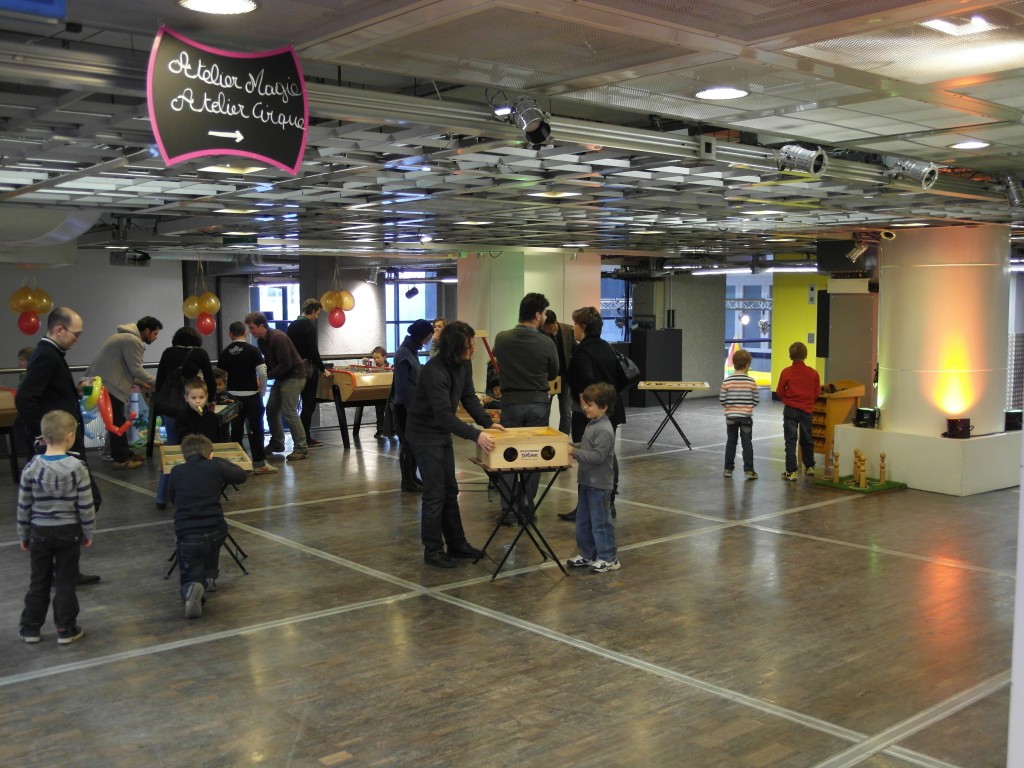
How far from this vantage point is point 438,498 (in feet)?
22.1

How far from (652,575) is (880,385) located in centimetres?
508

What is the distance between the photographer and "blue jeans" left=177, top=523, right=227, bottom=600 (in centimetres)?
579

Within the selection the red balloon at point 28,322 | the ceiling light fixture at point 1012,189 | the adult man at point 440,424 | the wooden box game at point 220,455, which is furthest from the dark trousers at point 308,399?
the ceiling light fixture at point 1012,189

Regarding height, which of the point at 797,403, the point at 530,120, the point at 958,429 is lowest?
the point at 958,429

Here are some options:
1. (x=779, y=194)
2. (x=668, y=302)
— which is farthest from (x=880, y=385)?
(x=668, y=302)

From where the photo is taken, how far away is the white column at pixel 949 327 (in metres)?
10.1

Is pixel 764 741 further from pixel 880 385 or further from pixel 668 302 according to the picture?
pixel 668 302

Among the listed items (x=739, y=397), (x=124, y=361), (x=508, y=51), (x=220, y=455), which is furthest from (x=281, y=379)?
(x=508, y=51)

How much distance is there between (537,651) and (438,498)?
68.0 inches

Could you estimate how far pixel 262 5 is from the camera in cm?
357

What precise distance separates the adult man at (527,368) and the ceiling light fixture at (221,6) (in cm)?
415

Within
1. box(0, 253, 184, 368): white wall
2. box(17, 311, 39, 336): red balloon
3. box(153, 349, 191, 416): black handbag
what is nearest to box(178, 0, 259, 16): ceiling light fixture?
box(153, 349, 191, 416): black handbag

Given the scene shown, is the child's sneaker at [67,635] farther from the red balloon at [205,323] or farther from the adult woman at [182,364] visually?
the red balloon at [205,323]

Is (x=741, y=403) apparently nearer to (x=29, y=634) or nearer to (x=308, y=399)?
(x=308, y=399)
